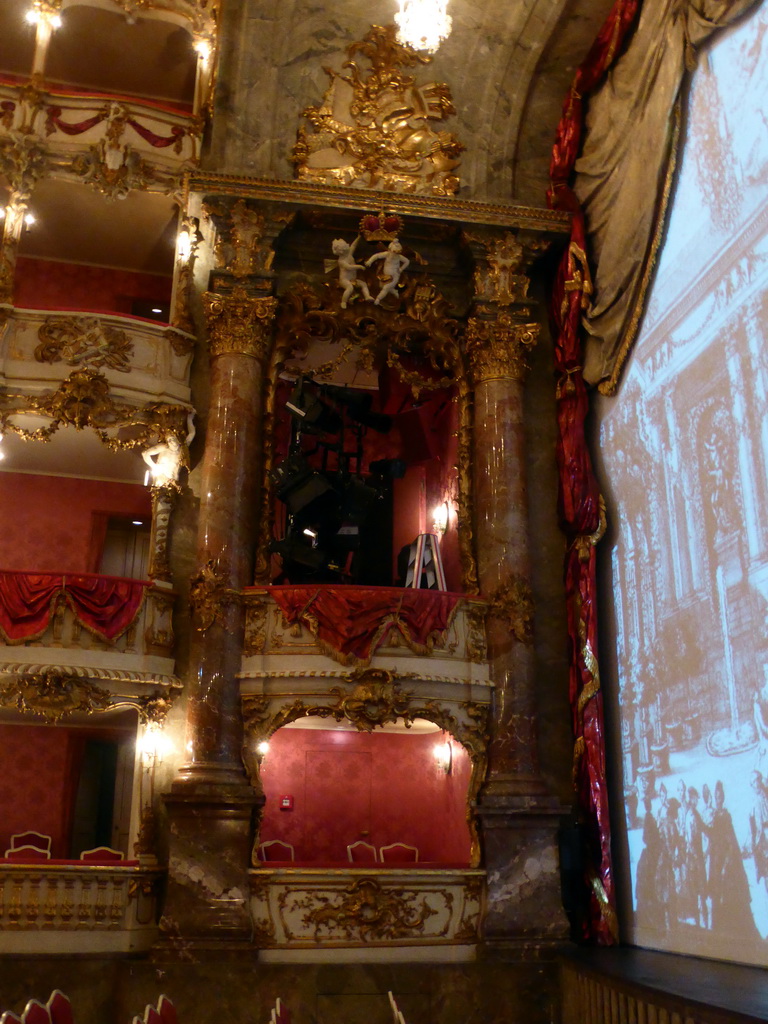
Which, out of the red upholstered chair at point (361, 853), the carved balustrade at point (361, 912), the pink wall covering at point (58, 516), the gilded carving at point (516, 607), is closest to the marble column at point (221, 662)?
the carved balustrade at point (361, 912)

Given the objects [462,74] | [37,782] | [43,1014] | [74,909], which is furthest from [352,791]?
[462,74]

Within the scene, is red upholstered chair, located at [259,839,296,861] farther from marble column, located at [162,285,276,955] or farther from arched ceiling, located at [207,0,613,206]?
arched ceiling, located at [207,0,613,206]

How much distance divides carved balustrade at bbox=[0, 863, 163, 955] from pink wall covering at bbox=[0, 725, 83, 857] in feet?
10.1

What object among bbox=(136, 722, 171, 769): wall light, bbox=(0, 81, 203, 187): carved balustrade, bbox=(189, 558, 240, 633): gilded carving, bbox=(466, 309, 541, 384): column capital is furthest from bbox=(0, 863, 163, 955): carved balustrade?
bbox=(0, 81, 203, 187): carved balustrade

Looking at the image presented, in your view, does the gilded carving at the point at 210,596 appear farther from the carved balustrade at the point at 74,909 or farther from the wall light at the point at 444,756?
the wall light at the point at 444,756

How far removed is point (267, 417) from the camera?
39.7ft

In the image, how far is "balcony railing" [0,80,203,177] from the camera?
1233 centimetres

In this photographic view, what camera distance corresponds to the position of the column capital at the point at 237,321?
11.8 m

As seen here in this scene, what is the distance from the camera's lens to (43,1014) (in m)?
5.46

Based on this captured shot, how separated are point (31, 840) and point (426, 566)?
5805 mm

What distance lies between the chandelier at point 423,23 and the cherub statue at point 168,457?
4.95 meters

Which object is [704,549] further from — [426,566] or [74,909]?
[74,909]

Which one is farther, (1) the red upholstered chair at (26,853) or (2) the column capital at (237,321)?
(2) the column capital at (237,321)

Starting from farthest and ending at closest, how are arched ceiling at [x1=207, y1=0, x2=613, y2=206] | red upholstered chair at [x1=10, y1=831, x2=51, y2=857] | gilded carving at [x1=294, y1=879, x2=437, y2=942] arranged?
1. arched ceiling at [x1=207, y1=0, x2=613, y2=206]
2. red upholstered chair at [x1=10, y1=831, x2=51, y2=857]
3. gilded carving at [x1=294, y1=879, x2=437, y2=942]
